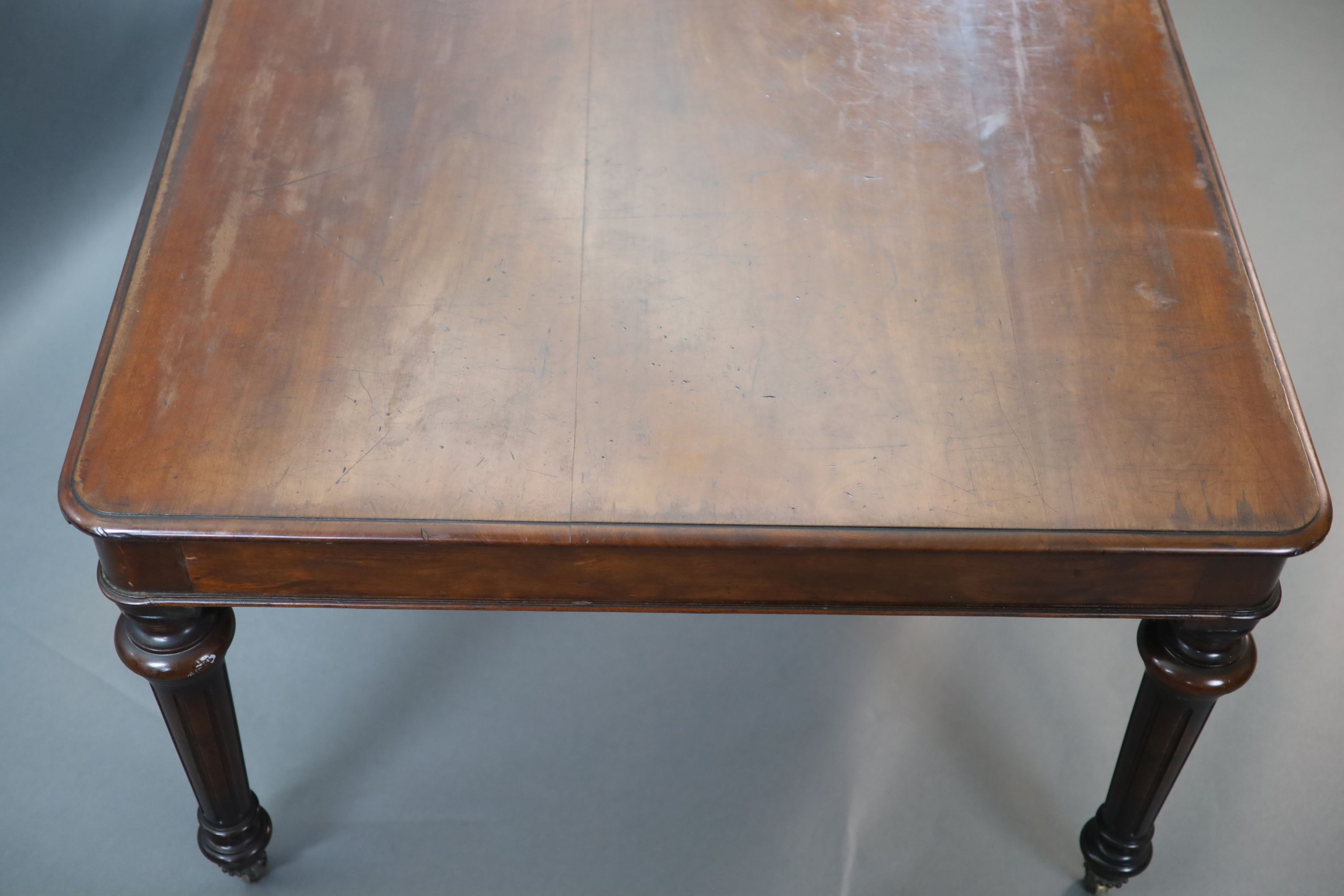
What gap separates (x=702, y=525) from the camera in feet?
3.67

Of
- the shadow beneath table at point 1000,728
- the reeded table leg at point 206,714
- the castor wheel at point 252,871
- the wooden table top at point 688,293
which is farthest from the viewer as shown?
the shadow beneath table at point 1000,728

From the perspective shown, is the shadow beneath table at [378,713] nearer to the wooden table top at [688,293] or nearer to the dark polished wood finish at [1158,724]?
the wooden table top at [688,293]

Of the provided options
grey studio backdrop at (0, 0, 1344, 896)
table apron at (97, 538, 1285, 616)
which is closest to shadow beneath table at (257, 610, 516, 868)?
grey studio backdrop at (0, 0, 1344, 896)

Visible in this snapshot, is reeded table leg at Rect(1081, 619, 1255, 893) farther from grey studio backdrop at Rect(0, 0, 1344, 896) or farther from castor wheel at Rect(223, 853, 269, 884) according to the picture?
castor wheel at Rect(223, 853, 269, 884)

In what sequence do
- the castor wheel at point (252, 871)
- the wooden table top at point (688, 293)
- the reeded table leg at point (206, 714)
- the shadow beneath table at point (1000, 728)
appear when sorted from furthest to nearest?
the shadow beneath table at point (1000, 728)
the castor wheel at point (252, 871)
the reeded table leg at point (206, 714)
the wooden table top at point (688, 293)

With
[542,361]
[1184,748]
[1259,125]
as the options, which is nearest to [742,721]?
[1184,748]

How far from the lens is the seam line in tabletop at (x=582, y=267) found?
45.4 inches

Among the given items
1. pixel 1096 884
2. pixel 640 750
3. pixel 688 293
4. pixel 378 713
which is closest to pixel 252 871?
pixel 378 713

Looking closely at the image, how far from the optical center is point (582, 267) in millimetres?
1296

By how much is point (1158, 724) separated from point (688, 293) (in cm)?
63

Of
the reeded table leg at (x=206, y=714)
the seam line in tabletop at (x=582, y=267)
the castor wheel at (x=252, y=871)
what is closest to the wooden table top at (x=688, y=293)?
the seam line in tabletop at (x=582, y=267)

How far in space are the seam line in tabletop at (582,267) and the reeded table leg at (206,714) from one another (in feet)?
1.24

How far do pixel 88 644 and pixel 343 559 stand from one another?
782mm

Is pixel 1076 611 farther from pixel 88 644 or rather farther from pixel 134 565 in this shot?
pixel 88 644
